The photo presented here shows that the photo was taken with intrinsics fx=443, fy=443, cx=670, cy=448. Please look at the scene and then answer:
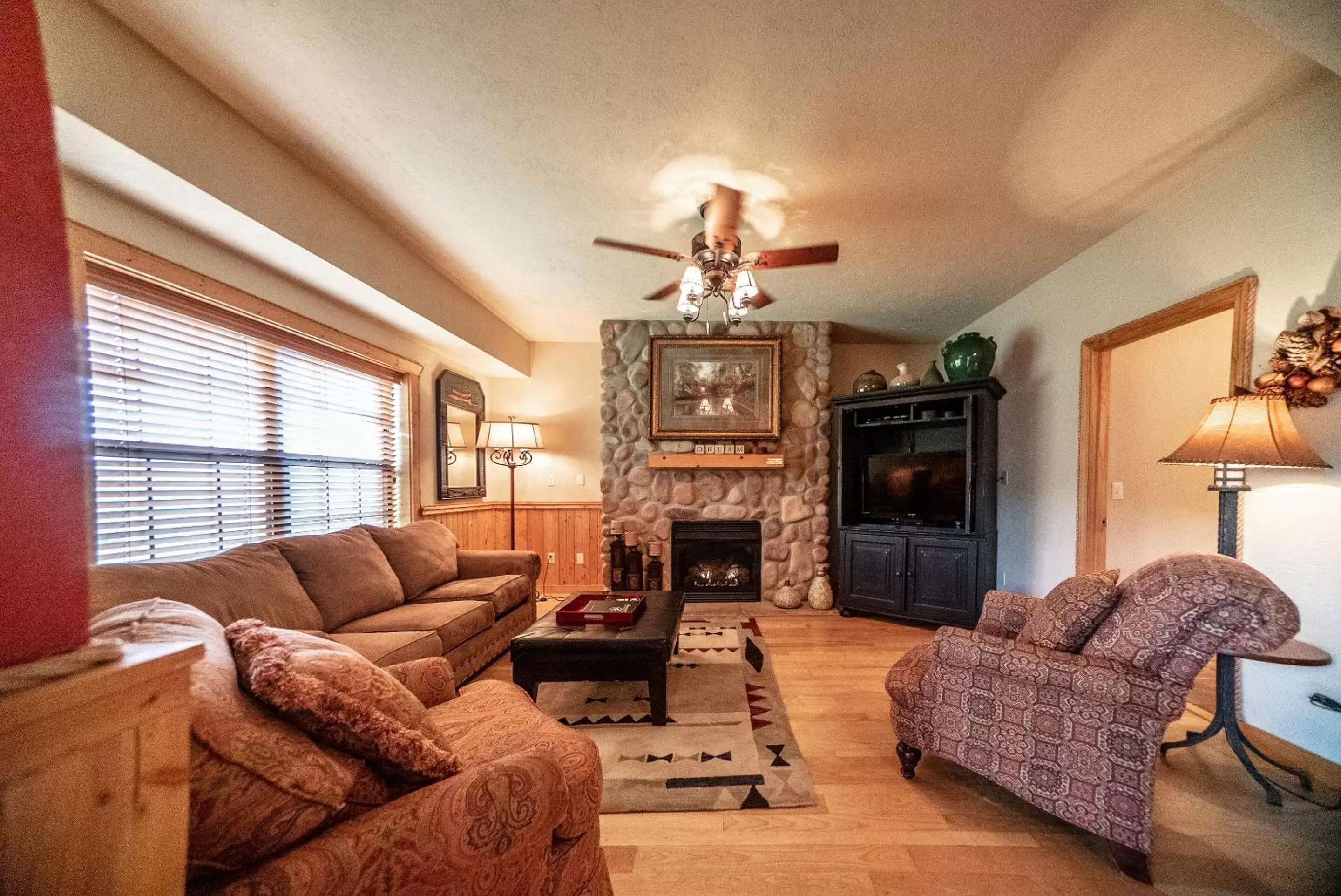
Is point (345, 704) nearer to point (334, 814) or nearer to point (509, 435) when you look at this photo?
point (334, 814)

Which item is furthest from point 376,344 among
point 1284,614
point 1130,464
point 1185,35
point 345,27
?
point 1130,464

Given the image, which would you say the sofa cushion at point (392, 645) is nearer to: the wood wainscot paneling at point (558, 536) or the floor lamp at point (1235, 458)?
the wood wainscot paneling at point (558, 536)

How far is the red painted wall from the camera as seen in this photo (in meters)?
0.40

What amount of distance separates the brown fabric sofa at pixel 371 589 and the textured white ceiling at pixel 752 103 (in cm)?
173

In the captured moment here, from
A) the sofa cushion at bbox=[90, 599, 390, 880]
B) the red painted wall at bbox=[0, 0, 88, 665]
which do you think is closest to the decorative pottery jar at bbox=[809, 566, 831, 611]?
the sofa cushion at bbox=[90, 599, 390, 880]

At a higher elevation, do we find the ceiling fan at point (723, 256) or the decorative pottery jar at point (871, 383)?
the ceiling fan at point (723, 256)

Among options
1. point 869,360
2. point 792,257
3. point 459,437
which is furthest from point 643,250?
point 869,360

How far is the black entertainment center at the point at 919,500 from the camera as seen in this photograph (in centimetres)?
321

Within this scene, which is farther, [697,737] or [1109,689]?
[697,737]

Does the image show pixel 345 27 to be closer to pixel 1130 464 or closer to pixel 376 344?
pixel 376 344

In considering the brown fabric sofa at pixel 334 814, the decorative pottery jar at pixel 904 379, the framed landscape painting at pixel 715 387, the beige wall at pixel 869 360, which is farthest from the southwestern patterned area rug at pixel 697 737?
the beige wall at pixel 869 360

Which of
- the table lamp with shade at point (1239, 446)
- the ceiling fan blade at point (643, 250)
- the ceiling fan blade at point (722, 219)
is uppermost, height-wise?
the ceiling fan blade at point (722, 219)

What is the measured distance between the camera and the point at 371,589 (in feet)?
7.61

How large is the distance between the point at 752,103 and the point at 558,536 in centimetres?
385
